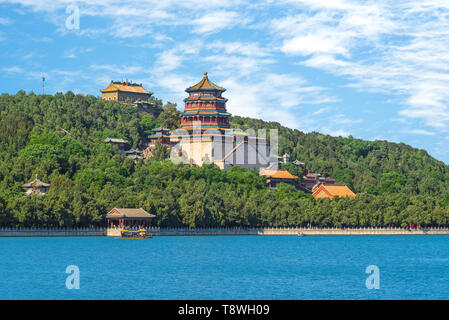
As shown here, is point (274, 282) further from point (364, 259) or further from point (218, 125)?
point (218, 125)

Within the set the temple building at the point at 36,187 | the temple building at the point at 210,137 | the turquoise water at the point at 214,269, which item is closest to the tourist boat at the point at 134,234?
the turquoise water at the point at 214,269

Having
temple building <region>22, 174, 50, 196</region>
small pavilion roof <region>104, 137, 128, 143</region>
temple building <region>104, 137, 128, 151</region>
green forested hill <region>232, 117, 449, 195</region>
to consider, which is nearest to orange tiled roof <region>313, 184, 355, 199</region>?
green forested hill <region>232, 117, 449, 195</region>

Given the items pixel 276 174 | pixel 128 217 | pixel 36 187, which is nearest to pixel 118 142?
pixel 276 174

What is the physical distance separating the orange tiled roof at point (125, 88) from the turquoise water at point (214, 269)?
5394 cm

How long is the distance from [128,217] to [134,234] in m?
1.57

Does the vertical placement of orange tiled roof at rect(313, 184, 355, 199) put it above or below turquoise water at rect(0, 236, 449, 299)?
above

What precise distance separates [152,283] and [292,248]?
83.3 feet

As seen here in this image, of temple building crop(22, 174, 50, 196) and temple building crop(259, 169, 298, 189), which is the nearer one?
temple building crop(22, 174, 50, 196)

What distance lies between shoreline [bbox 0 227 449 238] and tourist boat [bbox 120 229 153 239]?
6.06ft

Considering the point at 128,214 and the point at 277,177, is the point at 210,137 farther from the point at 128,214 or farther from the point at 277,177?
the point at 128,214

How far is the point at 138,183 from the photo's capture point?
7975 cm

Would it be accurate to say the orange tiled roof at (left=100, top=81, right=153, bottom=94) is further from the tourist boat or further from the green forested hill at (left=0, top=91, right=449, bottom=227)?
the tourist boat

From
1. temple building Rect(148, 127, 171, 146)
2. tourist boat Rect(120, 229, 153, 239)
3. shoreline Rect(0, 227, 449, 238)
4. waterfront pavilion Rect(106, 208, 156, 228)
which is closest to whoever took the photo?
shoreline Rect(0, 227, 449, 238)

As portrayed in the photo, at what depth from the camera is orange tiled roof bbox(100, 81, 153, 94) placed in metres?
119
